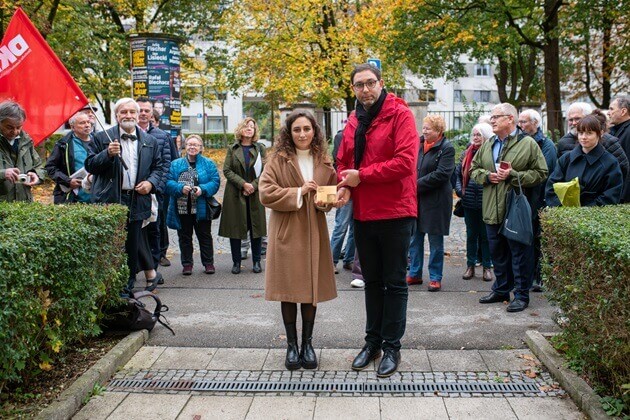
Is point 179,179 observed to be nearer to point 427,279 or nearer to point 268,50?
point 427,279

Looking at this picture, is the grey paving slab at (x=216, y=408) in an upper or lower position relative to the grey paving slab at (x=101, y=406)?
lower

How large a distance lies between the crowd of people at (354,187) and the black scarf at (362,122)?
11 mm

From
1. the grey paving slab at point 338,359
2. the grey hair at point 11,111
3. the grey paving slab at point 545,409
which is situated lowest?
the grey paving slab at point 545,409

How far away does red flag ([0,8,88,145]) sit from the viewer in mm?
6555

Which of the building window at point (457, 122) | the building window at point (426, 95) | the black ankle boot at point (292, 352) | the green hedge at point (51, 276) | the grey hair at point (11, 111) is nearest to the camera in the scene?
the green hedge at point (51, 276)

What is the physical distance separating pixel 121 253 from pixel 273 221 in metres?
1.64

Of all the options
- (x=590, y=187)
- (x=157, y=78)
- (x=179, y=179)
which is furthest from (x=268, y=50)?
(x=590, y=187)

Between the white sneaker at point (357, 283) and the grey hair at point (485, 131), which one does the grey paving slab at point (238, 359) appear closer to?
the white sneaker at point (357, 283)

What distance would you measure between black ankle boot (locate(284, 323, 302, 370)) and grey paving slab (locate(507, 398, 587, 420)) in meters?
1.58

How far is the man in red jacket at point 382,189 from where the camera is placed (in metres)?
4.77

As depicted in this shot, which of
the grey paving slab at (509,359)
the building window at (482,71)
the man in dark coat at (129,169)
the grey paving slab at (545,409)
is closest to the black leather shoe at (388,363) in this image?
the grey paving slab at (509,359)

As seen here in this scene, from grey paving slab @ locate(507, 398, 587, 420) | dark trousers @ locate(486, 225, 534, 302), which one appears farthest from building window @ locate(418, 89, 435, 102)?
grey paving slab @ locate(507, 398, 587, 420)

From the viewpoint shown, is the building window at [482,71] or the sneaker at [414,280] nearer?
the sneaker at [414,280]

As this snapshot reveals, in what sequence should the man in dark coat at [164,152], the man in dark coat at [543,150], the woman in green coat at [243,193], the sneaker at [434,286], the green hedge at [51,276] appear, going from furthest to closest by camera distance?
the woman in green coat at [243,193] < the man in dark coat at [164,152] < the sneaker at [434,286] < the man in dark coat at [543,150] < the green hedge at [51,276]
